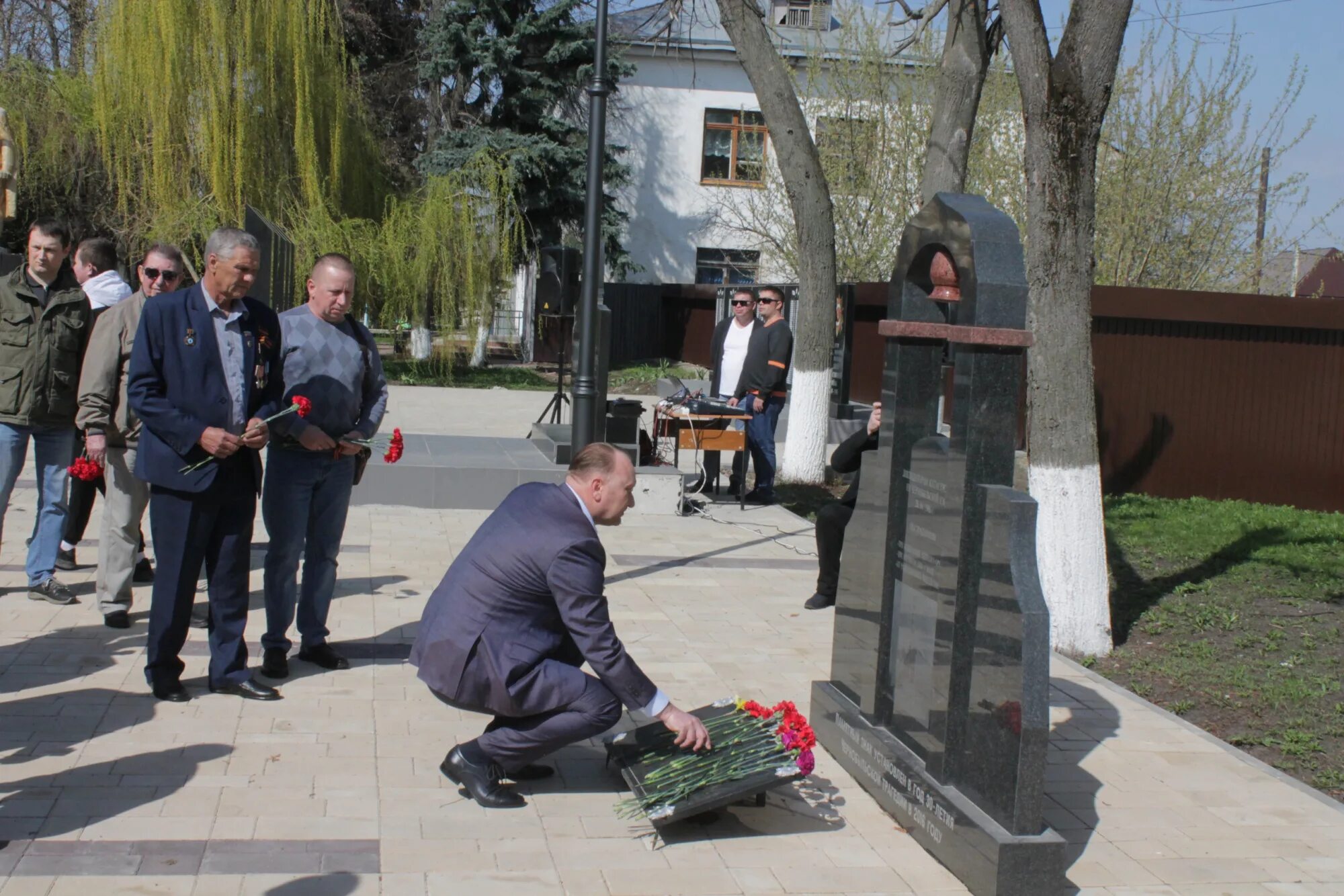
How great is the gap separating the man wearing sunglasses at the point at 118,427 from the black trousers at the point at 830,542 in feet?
13.2

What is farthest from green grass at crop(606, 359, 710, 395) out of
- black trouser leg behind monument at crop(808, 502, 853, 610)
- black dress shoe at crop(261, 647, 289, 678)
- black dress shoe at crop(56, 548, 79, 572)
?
black dress shoe at crop(261, 647, 289, 678)

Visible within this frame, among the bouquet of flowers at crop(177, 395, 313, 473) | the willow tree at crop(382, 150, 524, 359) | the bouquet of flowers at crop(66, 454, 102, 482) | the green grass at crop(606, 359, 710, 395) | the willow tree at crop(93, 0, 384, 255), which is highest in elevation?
the willow tree at crop(93, 0, 384, 255)

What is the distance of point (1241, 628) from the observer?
8.44 meters

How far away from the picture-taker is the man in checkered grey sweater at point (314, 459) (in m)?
6.17

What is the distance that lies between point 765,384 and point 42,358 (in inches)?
272

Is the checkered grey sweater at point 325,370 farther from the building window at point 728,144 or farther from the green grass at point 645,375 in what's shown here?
the building window at point 728,144

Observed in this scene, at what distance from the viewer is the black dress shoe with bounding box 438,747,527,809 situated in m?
4.85

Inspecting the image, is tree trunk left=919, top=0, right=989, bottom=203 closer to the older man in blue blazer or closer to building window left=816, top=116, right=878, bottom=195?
the older man in blue blazer

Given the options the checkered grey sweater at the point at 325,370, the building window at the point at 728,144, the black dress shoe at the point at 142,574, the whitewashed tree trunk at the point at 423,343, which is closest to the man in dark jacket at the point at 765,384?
the black dress shoe at the point at 142,574

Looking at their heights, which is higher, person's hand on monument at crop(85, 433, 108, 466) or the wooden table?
person's hand on monument at crop(85, 433, 108, 466)

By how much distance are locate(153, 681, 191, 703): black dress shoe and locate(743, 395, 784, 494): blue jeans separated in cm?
739

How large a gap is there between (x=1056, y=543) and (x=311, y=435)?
4309 mm

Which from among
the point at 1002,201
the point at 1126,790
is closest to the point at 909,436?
the point at 1126,790

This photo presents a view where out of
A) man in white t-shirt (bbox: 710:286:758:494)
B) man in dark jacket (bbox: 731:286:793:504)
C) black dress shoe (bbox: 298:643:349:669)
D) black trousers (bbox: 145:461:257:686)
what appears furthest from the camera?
man in white t-shirt (bbox: 710:286:758:494)
